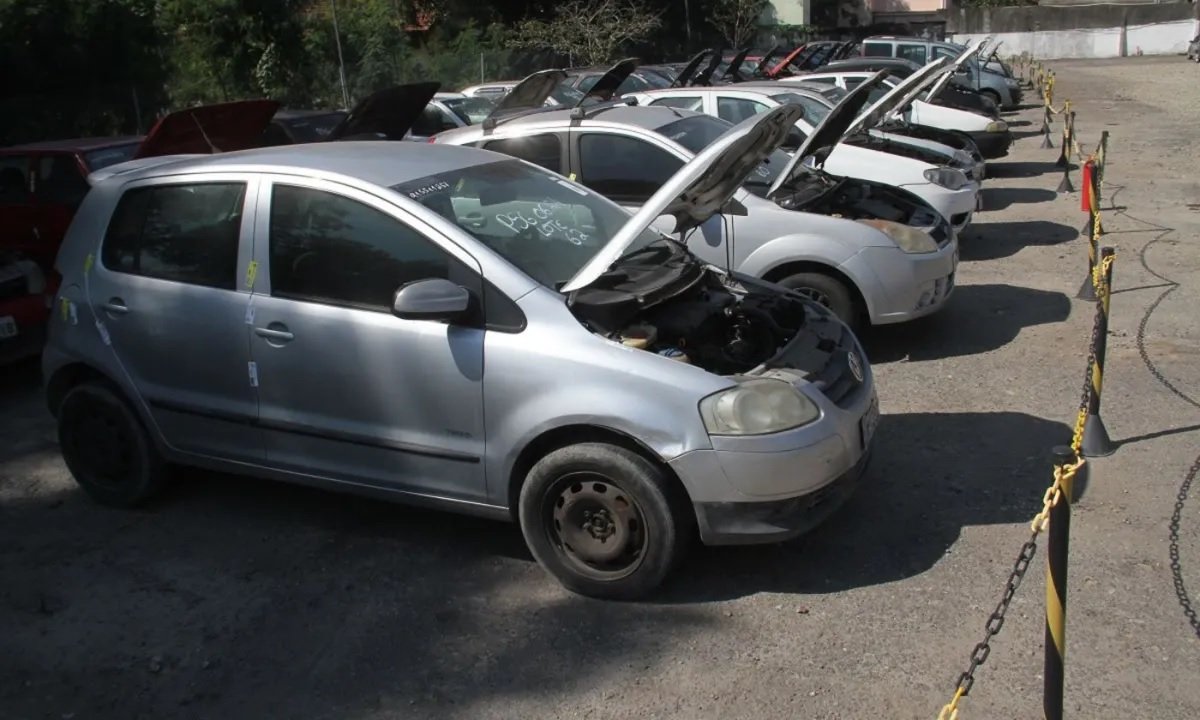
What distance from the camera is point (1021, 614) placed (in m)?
4.13

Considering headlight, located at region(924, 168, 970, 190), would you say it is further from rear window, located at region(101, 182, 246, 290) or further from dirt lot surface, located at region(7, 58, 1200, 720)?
rear window, located at region(101, 182, 246, 290)

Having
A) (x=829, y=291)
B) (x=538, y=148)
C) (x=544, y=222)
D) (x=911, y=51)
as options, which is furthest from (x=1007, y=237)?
(x=911, y=51)

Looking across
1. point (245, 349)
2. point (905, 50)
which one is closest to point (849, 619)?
point (245, 349)

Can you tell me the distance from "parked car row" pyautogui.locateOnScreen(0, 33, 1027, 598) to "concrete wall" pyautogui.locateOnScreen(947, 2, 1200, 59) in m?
51.0

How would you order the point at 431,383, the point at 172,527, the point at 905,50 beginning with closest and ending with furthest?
the point at 431,383 → the point at 172,527 → the point at 905,50

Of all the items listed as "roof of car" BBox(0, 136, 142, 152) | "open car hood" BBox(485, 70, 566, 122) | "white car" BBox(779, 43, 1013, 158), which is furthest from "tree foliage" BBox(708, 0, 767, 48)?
"roof of car" BBox(0, 136, 142, 152)

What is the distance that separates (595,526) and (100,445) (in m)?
2.76

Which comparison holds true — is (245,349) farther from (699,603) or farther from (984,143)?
(984,143)

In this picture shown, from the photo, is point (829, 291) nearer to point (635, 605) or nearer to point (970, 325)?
point (970, 325)

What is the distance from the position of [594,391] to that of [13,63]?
18219 millimetres

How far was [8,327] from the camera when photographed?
7.62 meters

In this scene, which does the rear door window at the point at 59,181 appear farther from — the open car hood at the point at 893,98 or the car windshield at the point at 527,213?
the open car hood at the point at 893,98

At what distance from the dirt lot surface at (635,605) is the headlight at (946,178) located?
12.5 ft

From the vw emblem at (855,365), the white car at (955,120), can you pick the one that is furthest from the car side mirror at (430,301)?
the white car at (955,120)
